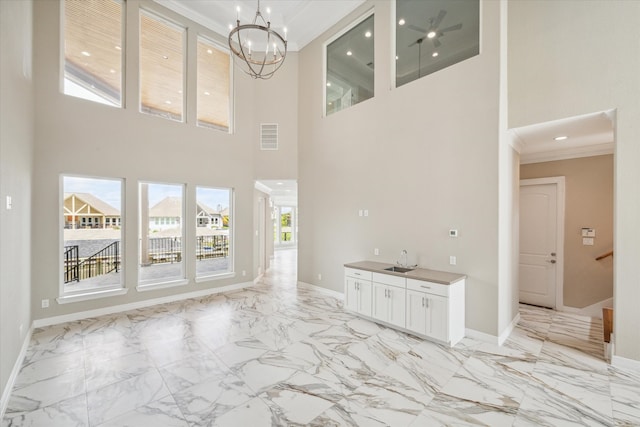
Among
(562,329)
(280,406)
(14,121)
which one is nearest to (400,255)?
(562,329)

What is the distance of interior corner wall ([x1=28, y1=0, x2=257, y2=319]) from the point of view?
4.15m

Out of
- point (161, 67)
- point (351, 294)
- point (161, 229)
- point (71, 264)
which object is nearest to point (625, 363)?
point (351, 294)

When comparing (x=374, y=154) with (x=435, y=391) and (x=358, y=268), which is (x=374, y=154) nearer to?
(x=358, y=268)

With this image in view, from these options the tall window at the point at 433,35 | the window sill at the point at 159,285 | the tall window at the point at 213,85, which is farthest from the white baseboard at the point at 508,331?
the tall window at the point at 213,85

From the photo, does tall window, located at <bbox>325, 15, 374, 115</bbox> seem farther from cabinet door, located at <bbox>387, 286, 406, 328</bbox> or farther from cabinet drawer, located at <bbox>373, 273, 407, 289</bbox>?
cabinet door, located at <bbox>387, 286, 406, 328</bbox>

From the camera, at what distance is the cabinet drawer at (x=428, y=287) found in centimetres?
347

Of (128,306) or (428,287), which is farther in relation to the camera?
(128,306)

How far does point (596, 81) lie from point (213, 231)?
21.6 ft

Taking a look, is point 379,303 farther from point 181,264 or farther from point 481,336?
point 181,264

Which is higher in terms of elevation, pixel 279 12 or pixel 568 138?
pixel 279 12

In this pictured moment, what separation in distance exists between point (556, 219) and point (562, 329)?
6.57ft

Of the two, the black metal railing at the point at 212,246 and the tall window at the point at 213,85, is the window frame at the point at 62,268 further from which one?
the tall window at the point at 213,85

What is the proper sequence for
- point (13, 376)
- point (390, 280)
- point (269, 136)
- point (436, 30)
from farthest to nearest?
point (269, 136)
point (436, 30)
point (390, 280)
point (13, 376)

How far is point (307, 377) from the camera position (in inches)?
111
